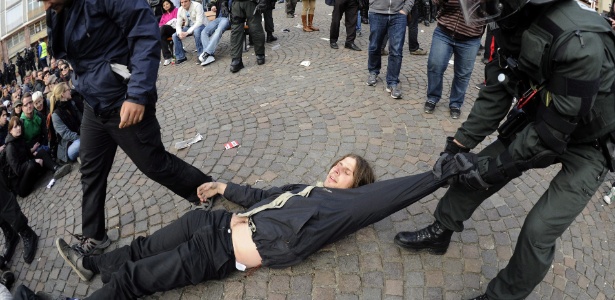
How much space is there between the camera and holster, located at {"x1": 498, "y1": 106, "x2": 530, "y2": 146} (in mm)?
2560

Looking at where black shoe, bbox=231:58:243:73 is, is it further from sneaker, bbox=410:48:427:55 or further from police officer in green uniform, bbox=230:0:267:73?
sneaker, bbox=410:48:427:55

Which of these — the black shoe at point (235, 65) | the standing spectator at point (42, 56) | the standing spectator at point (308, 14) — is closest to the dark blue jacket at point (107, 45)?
the black shoe at point (235, 65)

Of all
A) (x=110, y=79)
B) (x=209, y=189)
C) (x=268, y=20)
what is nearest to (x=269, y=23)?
(x=268, y=20)

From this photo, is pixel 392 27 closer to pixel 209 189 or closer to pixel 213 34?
pixel 209 189

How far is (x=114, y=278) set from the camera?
8.77 feet

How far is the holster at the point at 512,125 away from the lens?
2.56 metres

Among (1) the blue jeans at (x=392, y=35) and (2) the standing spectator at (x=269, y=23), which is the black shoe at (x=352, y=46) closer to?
(2) the standing spectator at (x=269, y=23)

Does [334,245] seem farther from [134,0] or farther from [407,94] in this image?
[407,94]

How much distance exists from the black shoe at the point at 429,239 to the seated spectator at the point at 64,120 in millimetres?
4949

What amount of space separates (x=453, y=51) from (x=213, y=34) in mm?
5078

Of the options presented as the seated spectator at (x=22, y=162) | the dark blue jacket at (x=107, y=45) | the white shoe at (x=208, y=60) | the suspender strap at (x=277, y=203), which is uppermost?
the dark blue jacket at (x=107, y=45)

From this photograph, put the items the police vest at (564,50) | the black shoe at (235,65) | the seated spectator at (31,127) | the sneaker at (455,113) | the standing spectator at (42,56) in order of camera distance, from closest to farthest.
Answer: the police vest at (564,50)
the sneaker at (455,113)
the seated spectator at (31,127)
the black shoe at (235,65)
the standing spectator at (42,56)

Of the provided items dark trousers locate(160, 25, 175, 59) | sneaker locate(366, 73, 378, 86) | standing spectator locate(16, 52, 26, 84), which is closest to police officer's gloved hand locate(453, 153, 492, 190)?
sneaker locate(366, 73, 378, 86)

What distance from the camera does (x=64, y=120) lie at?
20.3ft
